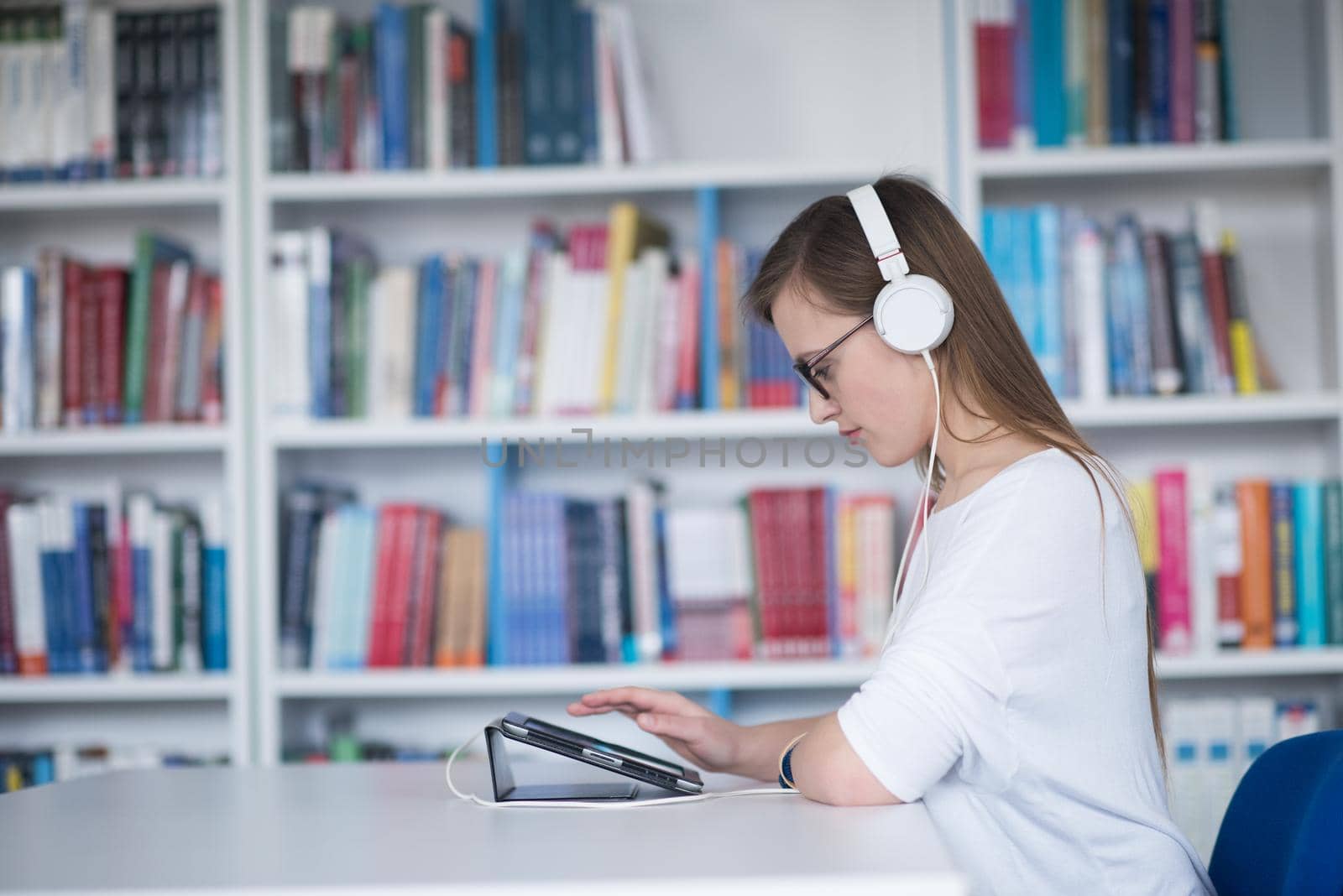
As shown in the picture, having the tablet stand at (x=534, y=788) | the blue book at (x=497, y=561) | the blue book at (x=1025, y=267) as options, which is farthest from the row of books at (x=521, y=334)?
the tablet stand at (x=534, y=788)

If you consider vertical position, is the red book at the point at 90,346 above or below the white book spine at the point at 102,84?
below

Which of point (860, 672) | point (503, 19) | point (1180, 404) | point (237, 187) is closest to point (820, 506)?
point (860, 672)

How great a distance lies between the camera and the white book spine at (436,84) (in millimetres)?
2340

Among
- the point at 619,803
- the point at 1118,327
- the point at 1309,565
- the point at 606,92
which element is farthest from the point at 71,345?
the point at 1309,565

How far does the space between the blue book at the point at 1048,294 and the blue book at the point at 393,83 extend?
1220mm

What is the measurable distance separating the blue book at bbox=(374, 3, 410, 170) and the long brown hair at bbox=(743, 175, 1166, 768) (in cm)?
132

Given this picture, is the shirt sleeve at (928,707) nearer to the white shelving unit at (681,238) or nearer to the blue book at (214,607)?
the white shelving unit at (681,238)

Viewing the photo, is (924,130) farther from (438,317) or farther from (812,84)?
(438,317)

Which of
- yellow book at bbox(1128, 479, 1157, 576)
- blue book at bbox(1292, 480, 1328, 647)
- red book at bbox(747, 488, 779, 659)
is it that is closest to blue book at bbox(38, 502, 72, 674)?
red book at bbox(747, 488, 779, 659)

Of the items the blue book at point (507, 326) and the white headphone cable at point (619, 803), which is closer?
the white headphone cable at point (619, 803)

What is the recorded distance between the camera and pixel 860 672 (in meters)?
2.21

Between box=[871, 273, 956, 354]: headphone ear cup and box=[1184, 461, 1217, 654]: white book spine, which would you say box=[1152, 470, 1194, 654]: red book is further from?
box=[871, 273, 956, 354]: headphone ear cup

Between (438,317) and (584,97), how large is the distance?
20.1 inches

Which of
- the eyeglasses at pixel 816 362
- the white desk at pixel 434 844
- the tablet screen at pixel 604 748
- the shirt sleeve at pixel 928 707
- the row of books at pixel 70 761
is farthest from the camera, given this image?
the row of books at pixel 70 761
